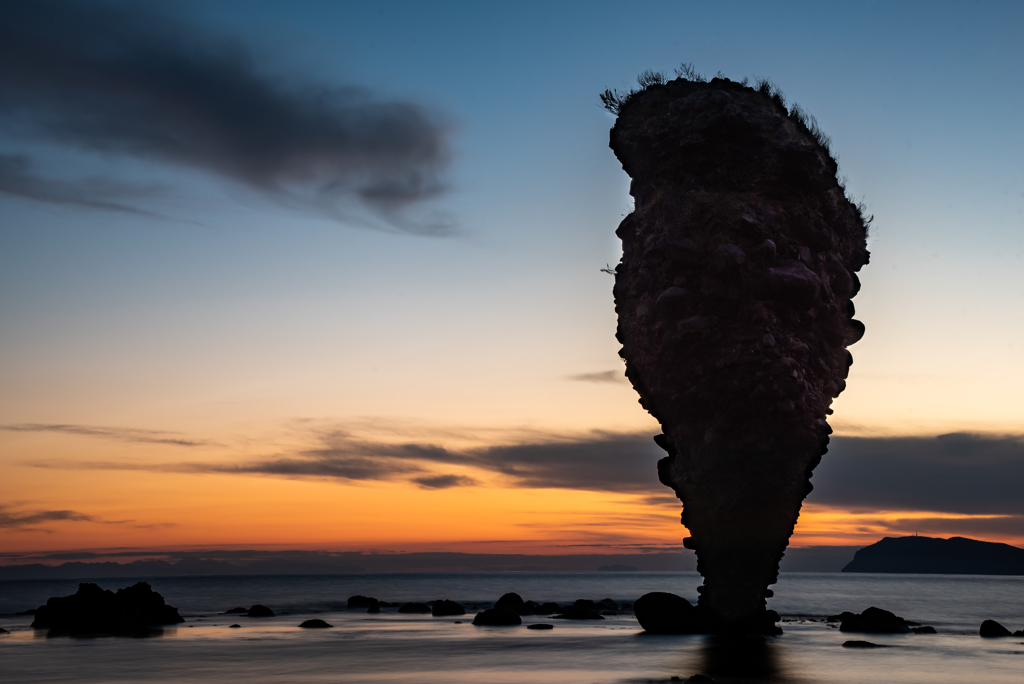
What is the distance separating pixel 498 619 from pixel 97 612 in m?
26.0

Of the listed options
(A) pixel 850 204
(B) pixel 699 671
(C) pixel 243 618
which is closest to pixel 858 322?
(A) pixel 850 204

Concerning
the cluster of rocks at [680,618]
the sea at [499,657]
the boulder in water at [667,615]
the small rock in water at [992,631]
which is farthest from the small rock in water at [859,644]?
the small rock in water at [992,631]

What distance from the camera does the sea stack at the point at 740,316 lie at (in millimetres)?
30812

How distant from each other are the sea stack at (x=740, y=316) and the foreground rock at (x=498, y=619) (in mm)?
18068

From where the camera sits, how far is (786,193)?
32.1 meters

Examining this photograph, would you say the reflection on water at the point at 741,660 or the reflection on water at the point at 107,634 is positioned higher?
the reflection on water at the point at 741,660

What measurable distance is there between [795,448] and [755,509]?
314 centimetres

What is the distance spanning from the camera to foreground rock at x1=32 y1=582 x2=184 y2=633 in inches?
1822

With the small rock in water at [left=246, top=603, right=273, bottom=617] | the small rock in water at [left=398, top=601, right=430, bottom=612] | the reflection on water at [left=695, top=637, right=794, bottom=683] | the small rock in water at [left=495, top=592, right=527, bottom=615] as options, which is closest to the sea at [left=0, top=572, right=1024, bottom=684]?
the reflection on water at [left=695, top=637, right=794, bottom=683]

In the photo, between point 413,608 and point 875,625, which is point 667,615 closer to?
point 875,625

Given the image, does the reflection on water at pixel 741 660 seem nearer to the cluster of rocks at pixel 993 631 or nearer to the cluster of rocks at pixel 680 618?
the cluster of rocks at pixel 680 618

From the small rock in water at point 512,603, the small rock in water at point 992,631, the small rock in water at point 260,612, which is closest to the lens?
the small rock in water at point 992,631

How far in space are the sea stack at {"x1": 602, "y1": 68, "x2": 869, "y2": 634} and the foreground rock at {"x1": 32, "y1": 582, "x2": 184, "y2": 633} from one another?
37162mm

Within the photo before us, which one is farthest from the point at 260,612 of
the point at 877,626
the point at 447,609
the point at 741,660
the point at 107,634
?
the point at 741,660
